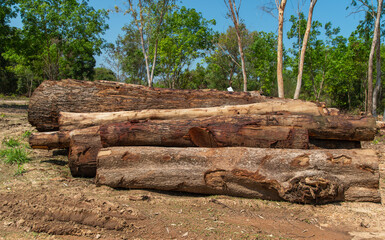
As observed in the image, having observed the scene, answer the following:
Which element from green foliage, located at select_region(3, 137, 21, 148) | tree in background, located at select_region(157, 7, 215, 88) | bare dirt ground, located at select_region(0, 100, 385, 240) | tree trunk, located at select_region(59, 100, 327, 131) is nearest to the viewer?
bare dirt ground, located at select_region(0, 100, 385, 240)

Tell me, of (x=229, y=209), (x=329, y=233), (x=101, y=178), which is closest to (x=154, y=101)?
(x=101, y=178)

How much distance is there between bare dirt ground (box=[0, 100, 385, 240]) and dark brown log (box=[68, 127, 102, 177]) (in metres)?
0.40

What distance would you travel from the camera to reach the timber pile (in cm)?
Result: 360

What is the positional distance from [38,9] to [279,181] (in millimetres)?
16861

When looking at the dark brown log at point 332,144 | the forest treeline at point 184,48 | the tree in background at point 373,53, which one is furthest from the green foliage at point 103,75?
the dark brown log at point 332,144

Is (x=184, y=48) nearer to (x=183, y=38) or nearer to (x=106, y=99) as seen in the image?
(x=183, y=38)

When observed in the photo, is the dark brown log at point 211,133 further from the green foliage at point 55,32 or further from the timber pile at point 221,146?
the green foliage at point 55,32

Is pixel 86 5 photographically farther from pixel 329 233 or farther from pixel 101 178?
pixel 329 233

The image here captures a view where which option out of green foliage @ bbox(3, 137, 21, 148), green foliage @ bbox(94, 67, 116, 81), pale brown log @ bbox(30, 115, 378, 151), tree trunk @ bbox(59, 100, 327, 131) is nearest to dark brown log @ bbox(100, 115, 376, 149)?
pale brown log @ bbox(30, 115, 378, 151)

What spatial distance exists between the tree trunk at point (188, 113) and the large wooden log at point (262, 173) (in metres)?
0.87

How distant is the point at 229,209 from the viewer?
136 inches

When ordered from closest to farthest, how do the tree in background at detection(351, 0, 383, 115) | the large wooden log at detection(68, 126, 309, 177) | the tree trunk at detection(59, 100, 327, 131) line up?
1. the large wooden log at detection(68, 126, 309, 177)
2. the tree trunk at detection(59, 100, 327, 131)
3. the tree in background at detection(351, 0, 383, 115)

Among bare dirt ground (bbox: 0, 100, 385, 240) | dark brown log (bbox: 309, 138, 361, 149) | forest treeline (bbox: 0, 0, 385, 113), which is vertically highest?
forest treeline (bbox: 0, 0, 385, 113)

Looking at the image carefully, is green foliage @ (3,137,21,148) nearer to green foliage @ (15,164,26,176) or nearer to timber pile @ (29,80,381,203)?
timber pile @ (29,80,381,203)
